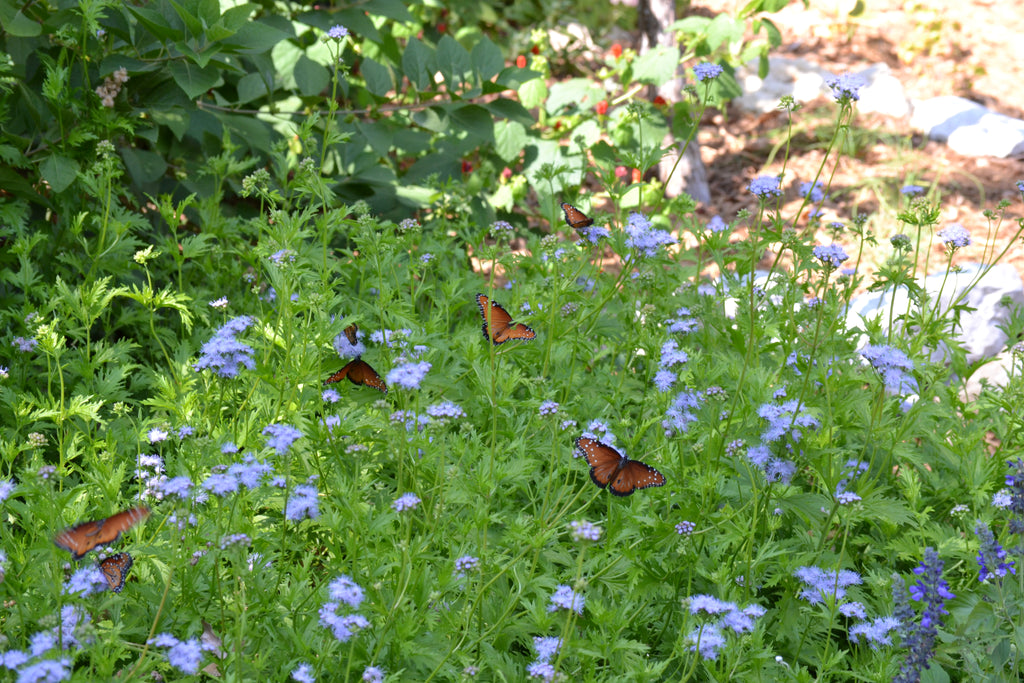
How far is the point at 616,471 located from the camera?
215cm

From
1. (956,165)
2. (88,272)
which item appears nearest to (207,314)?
(88,272)

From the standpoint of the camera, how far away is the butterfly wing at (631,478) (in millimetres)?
2123

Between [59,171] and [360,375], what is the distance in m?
1.65

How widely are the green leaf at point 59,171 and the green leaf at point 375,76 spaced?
170 cm

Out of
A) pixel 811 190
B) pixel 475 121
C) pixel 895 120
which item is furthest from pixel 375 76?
pixel 895 120

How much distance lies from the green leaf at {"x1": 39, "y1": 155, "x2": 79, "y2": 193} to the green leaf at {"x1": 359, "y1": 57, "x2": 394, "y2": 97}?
1698mm

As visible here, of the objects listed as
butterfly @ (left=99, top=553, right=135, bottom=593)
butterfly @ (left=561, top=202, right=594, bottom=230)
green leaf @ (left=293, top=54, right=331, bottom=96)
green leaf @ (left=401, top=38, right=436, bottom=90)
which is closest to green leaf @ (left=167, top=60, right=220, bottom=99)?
green leaf @ (left=293, top=54, right=331, bottom=96)

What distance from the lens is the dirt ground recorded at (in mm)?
6969

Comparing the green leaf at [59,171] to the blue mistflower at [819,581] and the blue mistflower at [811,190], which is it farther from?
the blue mistflower at [819,581]

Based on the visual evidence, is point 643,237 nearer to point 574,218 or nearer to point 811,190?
point 574,218

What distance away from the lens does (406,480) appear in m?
2.73

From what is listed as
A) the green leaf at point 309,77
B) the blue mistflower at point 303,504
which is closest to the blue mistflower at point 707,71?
the blue mistflower at point 303,504

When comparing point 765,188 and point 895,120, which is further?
point 895,120

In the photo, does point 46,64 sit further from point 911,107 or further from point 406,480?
point 911,107
